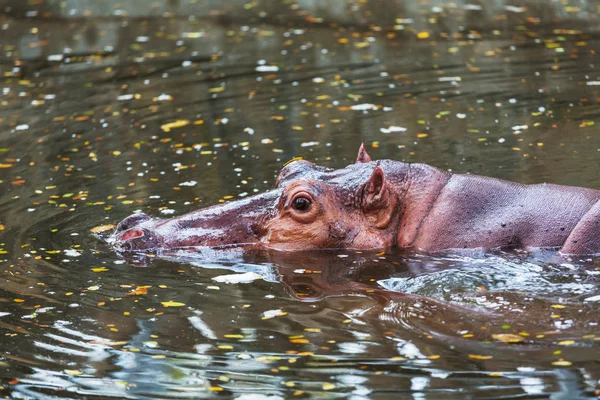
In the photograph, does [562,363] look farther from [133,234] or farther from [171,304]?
[133,234]

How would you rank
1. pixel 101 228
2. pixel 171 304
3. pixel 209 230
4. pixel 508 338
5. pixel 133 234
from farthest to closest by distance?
pixel 101 228
pixel 133 234
pixel 209 230
pixel 171 304
pixel 508 338

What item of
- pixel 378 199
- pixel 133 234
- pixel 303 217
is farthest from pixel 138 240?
pixel 378 199

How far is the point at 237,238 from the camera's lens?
9422mm

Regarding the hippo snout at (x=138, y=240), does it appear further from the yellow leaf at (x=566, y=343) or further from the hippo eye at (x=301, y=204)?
the yellow leaf at (x=566, y=343)

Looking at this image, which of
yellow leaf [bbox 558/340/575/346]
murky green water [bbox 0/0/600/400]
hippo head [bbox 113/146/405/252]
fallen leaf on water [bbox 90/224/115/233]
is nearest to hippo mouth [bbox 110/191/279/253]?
hippo head [bbox 113/146/405/252]

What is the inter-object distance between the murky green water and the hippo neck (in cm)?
20

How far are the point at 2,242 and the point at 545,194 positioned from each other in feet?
16.7

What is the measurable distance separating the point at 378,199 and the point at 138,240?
7.23ft

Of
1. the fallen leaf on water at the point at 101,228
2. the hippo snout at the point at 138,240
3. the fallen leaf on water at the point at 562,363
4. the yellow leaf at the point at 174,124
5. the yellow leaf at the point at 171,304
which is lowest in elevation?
the yellow leaf at the point at 174,124

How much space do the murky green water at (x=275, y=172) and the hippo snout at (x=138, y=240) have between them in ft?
0.70

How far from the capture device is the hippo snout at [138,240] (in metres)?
9.53

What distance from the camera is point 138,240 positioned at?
31.4ft

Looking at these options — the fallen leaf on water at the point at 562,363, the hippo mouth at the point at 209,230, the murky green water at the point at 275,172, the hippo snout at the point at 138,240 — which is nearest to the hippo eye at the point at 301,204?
the hippo mouth at the point at 209,230

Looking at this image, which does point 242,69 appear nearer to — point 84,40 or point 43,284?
point 84,40
